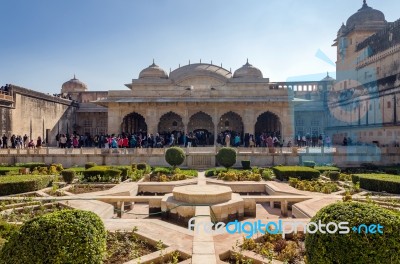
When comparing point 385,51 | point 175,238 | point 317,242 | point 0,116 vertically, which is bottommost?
point 175,238

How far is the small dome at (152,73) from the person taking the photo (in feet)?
99.6

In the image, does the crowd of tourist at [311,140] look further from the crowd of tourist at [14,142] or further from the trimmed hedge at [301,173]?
the crowd of tourist at [14,142]

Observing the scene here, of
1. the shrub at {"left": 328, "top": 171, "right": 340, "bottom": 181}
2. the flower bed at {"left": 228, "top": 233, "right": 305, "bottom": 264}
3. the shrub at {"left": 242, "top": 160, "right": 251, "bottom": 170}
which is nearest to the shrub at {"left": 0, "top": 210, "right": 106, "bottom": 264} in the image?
the flower bed at {"left": 228, "top": 233, "right": 305, "bottom": 264}

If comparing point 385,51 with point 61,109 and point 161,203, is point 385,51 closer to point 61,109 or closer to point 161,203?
point 161,203

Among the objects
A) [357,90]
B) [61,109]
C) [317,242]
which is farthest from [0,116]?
[357,90]

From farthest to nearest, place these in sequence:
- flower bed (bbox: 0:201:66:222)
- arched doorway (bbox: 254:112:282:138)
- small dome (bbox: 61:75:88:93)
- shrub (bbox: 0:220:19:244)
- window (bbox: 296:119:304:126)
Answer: small dome (bbox: 61:75:88:93) < window (bbox: 296:119:304:126) < arched doorway (bbox: 254:112:282:138) < flower bed (bbox: 0:201:66:222) < shrub (bbox: 0:220:19:244)

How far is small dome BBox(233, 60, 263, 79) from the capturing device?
30.0 metres

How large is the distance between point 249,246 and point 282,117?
18711mm

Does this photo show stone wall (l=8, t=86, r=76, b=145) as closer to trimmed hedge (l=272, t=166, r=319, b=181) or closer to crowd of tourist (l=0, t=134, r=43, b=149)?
crowd of tourist (l=0, t=134, r=43, b=149)

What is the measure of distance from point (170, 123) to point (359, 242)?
76.2 ft

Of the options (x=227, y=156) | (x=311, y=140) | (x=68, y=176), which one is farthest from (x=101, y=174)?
(x=311, y=140)

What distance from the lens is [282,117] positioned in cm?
2264

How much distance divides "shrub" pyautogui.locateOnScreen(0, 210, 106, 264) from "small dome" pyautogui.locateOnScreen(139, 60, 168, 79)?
2764cm

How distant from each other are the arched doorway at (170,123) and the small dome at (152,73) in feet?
20.4
